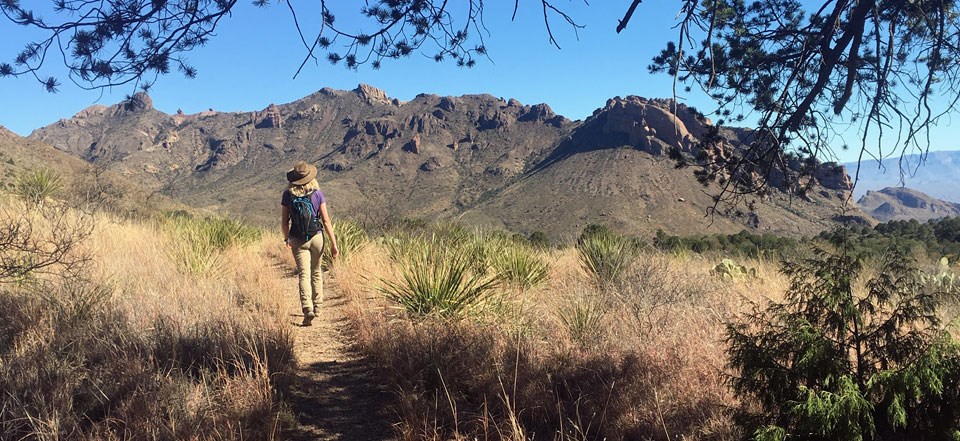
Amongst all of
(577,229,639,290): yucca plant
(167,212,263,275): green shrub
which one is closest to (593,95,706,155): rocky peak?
(577,229,639,290): yucca plant

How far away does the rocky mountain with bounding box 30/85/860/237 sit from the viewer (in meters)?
66.7

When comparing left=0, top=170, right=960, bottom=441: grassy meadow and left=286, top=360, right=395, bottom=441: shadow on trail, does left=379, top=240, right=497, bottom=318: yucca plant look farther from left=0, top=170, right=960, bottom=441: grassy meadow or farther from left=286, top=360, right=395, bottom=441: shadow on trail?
left=286, top=360, right=395, bottom=441: shadow on trail

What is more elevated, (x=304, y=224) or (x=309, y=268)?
(x=304, y=224)

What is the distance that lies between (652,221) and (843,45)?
61.8 metres

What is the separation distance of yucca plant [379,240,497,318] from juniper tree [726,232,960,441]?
2.87 metres

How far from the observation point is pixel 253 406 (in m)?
2.98

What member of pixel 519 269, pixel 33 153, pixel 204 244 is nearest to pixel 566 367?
pixel 519 269

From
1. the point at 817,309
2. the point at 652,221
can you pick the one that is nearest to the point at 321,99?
the point at 652,221

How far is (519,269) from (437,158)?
364 feet

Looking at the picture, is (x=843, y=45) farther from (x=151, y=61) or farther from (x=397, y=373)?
(x=151, y=61)

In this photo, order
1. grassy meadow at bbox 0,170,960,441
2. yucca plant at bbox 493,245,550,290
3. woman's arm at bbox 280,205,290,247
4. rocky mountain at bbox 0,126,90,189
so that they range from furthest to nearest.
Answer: rocky mountain at bbox 0,126,90,189
yucca plant at bbox 493,245,550,290
woman's arm at bbox 280,205,290,247
grassy meadow at bbox 0,170,960,441

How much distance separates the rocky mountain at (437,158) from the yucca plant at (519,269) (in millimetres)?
8702

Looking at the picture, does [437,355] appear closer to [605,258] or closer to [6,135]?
[605,258]

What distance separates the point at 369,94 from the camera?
171m
